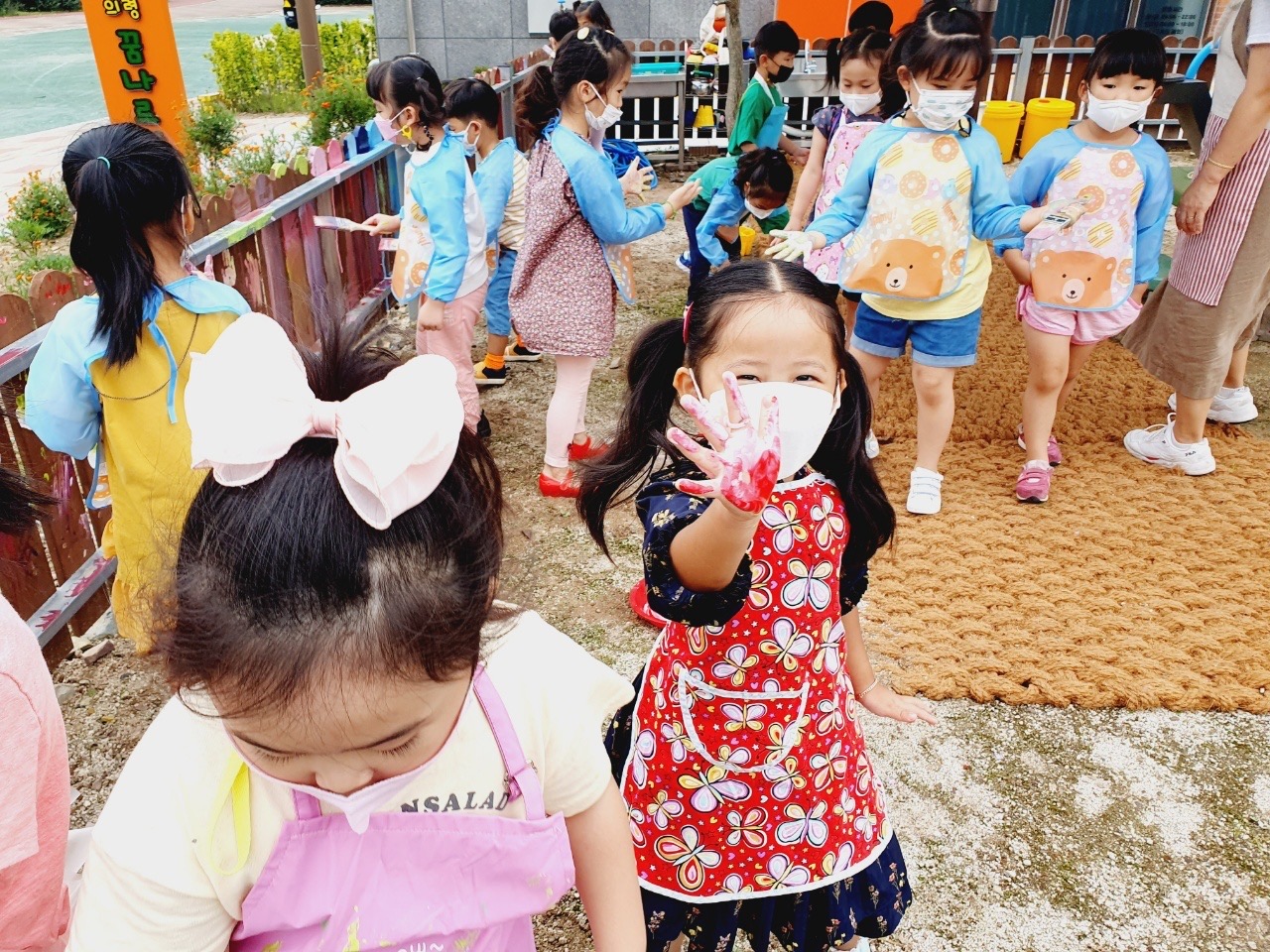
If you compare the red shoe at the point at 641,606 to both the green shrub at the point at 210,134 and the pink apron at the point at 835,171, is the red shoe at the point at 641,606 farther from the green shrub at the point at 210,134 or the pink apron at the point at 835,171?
the green shrub at the point at 210,134

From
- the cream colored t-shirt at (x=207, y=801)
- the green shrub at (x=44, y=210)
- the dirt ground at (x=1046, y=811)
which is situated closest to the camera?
the cream colored t-shirt at (x=207, y=801)

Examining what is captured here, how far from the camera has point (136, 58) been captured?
7.12 metres

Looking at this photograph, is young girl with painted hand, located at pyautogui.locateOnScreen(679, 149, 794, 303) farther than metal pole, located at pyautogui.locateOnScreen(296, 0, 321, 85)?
No

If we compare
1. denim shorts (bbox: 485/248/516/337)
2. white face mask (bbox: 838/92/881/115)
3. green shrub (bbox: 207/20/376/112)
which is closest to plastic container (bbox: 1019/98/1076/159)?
white face mask (bbox: 838/92/881/115)

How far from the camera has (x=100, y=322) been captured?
6.74 ft

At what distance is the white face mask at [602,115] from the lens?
3.34 meters

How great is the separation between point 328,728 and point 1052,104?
30.0 feet

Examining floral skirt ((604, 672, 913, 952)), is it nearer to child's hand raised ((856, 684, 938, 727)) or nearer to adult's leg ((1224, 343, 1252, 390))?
child's hand raised ((856, 684, 938, 727))

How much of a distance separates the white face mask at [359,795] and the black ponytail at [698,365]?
625 mm

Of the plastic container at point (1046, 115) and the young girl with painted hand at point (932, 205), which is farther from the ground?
the young girl with painted hand at point (932, 205)

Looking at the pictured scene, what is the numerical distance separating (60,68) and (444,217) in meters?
19.7

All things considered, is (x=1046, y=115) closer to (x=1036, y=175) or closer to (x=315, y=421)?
(x=1036, y=175)

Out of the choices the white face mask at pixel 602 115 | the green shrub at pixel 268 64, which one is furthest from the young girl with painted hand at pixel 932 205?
the green shrub at pixel 268 64

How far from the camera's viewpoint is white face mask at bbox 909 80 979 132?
296 centimetres
